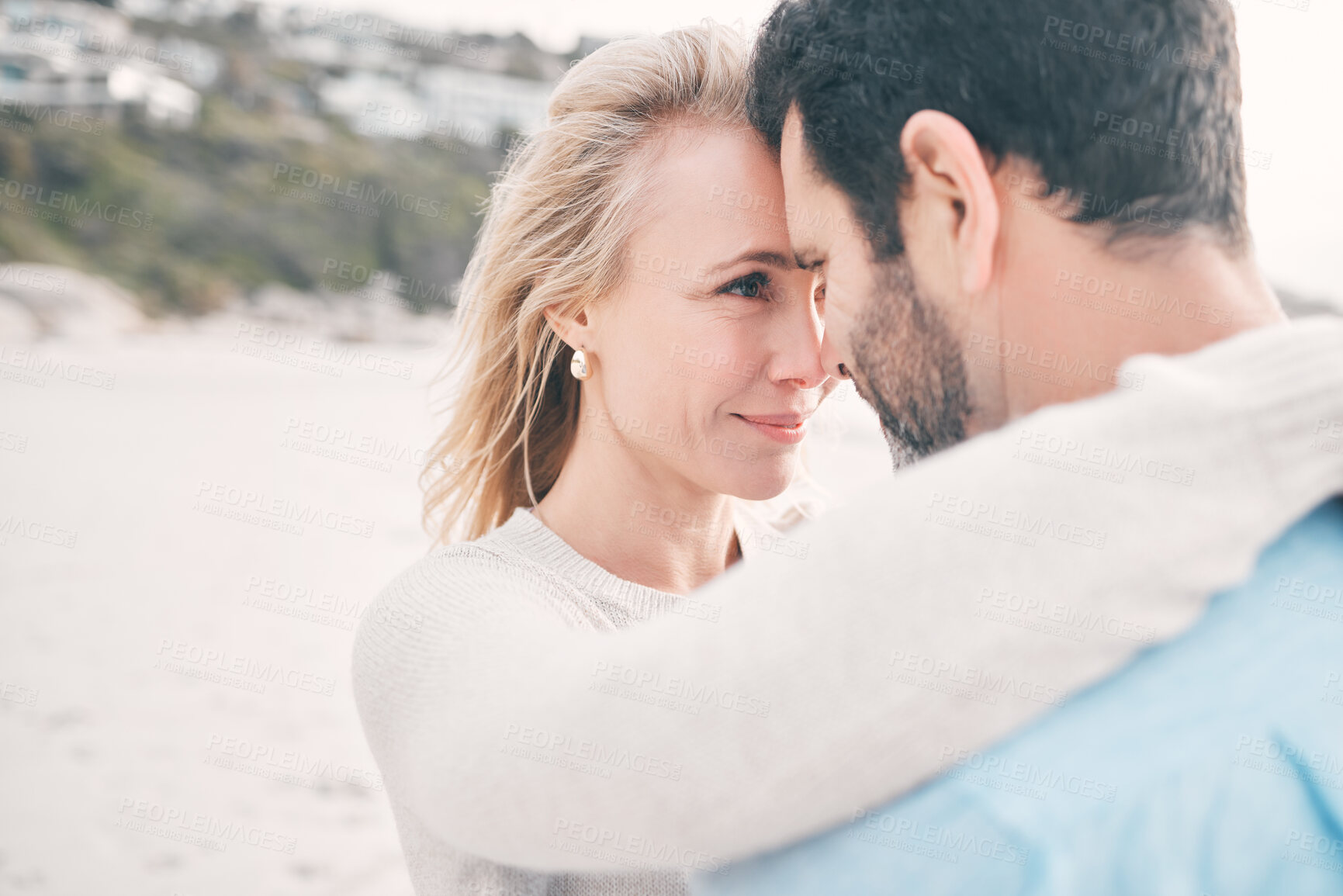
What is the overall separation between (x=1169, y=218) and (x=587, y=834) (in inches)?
39.7

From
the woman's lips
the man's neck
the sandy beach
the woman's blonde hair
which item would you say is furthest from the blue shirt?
the sandy beach

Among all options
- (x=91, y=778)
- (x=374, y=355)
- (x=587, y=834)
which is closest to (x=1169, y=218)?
(x=587, y=834)

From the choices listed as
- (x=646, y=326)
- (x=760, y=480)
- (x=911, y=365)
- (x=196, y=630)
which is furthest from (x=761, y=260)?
(x=196, y=630)

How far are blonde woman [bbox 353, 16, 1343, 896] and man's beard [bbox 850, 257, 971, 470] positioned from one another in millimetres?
342

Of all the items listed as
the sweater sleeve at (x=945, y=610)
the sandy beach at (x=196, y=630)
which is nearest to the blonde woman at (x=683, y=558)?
the sweater sleeve at (x=945, y=610)

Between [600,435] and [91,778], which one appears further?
[91,778]

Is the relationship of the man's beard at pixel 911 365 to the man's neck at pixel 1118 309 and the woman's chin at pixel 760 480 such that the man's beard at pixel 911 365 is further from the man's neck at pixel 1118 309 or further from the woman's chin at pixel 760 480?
the woman's chin at pixel 760 480

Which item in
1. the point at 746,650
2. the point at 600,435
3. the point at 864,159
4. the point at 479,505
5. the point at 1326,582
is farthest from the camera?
the point at 479,505

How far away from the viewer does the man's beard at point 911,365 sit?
1.39 m

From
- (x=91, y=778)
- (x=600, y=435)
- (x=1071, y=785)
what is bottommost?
(x=91, y=778)

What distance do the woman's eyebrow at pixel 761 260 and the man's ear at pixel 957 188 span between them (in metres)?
0.69

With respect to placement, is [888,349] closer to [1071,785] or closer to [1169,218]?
[1169,218]

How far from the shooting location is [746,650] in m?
0.90

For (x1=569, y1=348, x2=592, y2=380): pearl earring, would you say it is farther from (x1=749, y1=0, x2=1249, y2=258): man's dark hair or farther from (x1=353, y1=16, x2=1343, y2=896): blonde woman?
(x1=749, y1=0, x2=1249, y2=258): man's dark hair
